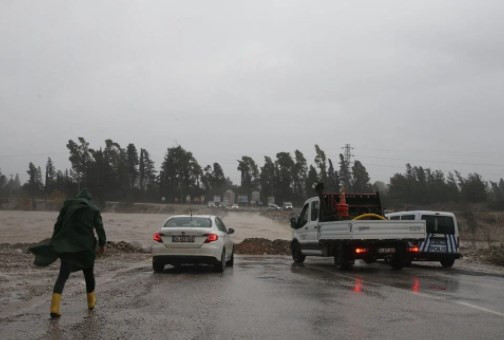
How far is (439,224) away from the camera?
60.2 feet

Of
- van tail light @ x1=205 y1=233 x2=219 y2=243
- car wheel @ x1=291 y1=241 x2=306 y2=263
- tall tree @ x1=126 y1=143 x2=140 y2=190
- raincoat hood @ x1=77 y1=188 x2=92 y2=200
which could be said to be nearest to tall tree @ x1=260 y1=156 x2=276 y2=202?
tall tree @ x1=126 y1=143 x2=140 y2=190

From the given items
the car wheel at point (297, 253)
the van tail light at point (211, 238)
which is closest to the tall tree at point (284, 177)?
the car wheel at point (297, 253)

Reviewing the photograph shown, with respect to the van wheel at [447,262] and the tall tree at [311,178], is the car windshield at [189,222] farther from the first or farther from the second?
the tall tree at [311,178]

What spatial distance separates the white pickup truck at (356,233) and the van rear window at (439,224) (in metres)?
1.79

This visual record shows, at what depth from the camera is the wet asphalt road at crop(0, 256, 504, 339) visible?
652 cm

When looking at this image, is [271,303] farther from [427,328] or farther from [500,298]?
[500,298]

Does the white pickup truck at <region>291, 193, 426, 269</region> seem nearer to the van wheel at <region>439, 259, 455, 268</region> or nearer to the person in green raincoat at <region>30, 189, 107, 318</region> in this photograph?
the van wheel at <region>439, 259, 455, 268</region>

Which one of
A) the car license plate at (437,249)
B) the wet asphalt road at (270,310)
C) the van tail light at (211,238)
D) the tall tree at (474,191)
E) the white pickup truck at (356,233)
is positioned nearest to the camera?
the wet asphalt road at (270,310)

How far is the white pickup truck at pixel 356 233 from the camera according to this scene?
15062 mm

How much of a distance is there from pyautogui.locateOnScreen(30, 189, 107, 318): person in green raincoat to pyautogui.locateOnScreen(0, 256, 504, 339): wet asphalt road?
0.58m

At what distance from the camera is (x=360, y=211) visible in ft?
58.4

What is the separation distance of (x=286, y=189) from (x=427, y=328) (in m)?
140

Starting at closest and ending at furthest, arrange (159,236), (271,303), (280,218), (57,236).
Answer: (57,236) → (271,303) → (159,236) → (280,218)

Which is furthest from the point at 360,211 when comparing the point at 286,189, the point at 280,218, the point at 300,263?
the point at 286,189
